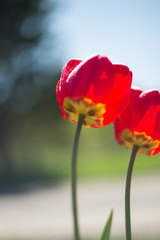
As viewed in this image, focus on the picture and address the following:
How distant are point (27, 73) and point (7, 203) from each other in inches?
260

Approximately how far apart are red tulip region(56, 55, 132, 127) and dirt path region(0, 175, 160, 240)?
155 inches

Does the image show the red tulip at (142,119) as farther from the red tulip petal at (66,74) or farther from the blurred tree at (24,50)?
the blurred tree at (24,50)

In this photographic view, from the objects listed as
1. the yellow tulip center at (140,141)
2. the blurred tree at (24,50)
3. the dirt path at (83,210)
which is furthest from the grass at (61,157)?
the yellow tulip center at (140,141)

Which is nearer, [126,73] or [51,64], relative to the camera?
[126,73]

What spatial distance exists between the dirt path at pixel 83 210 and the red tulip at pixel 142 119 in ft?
12.8

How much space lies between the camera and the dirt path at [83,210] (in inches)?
199

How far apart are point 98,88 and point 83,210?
6607mm

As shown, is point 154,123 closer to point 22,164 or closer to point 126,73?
point 126,73

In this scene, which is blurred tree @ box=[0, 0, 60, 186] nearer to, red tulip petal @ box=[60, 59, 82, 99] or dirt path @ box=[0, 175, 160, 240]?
dirt path @ box=[0, 175, 160, 240]

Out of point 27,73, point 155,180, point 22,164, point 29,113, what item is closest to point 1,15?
point 27,73

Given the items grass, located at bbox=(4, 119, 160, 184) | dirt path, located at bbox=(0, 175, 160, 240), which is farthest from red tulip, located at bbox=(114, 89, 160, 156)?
grass, located at bbox=(4, 119, 160, 184)

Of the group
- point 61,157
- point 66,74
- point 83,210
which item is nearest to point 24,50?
point 61,157

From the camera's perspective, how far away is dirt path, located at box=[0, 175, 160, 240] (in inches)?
199

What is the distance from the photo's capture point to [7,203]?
8336 millimetres
